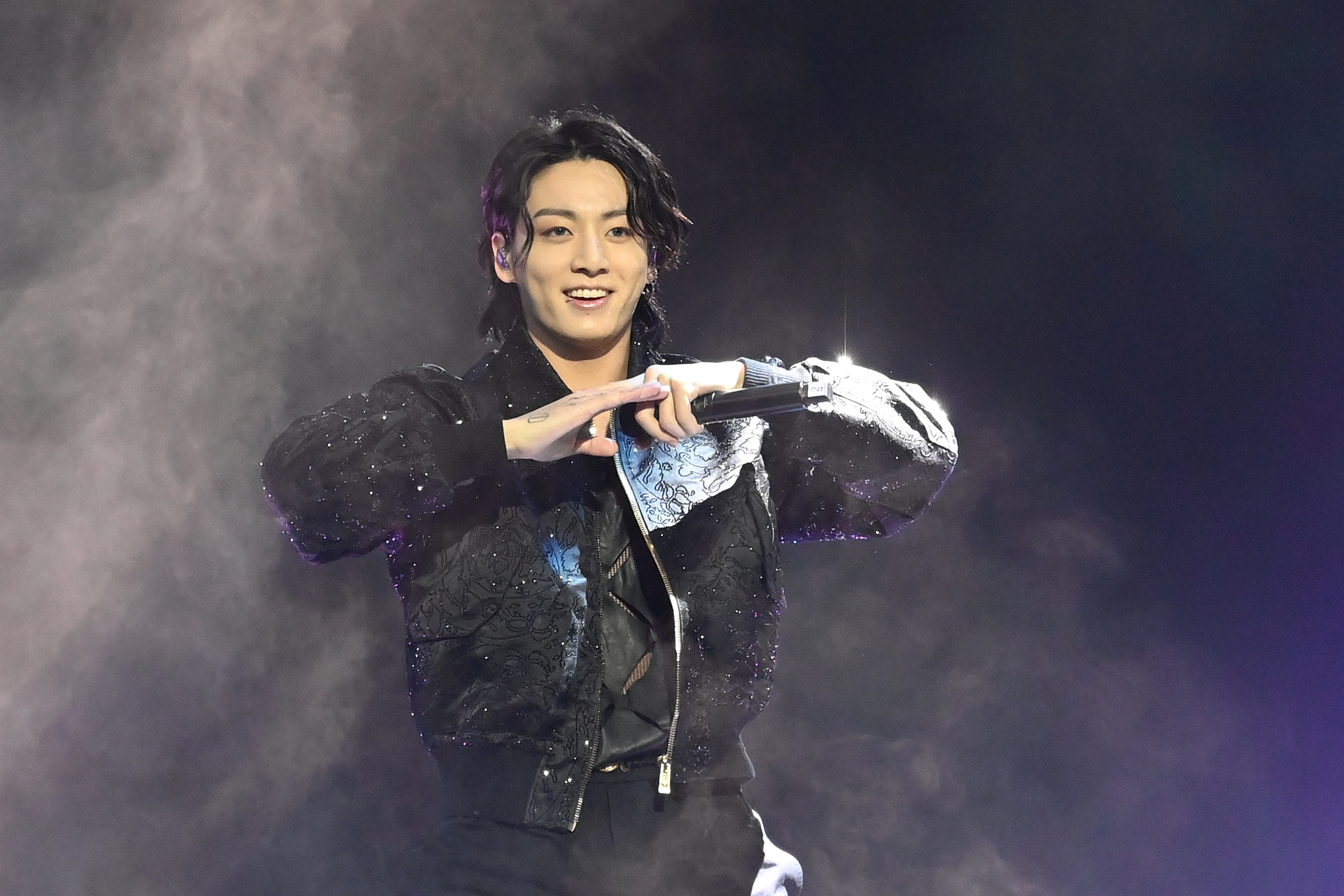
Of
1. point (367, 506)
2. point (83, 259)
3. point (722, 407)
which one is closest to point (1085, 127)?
point (722, 407)

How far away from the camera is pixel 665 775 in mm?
1472

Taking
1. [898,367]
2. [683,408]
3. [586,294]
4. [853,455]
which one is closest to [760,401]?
[683,408]

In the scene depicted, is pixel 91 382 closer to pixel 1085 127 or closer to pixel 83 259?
pixel 83 259

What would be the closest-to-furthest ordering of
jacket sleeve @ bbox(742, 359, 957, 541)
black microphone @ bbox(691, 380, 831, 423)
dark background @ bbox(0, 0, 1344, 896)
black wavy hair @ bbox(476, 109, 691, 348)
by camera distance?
black microphone @ bbox(691, 380, 831, 423)
jacket sleeve @ bbox(742, 359, 957, 541)
black wavy hair @ bbox(476, 109, 691, 348)
dark background @ bbox(0, 0, 1344, 896)

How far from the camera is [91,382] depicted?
7.55 ft

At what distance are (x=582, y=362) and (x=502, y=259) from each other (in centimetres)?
19

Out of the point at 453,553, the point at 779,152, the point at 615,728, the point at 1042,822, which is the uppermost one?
the point at 779,152

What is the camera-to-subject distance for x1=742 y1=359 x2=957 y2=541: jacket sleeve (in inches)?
62.2

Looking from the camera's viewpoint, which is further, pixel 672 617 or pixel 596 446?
pixel 672 617

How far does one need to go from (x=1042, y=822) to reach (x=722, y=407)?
1.67 meters

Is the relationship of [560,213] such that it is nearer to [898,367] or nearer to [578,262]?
[578,262]

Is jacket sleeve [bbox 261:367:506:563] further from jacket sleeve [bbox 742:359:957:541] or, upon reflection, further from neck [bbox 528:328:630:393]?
jacket sleeve [bbox 742:359:957:541]

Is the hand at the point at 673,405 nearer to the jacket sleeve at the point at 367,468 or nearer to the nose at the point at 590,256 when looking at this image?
the jacket sleeve at the point at 367,468

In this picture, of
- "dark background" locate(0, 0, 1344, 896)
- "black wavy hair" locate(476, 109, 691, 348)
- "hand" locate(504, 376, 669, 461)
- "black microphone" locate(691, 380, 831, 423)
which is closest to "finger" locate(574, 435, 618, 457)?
"hand" locate(504, 376, 669, 461)
